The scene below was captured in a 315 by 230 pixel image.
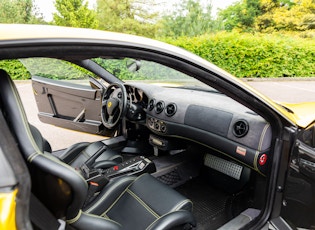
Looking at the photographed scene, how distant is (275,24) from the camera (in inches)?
873

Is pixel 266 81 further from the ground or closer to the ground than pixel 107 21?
closer to the ground

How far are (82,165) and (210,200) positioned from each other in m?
1.21

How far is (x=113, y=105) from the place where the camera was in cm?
284

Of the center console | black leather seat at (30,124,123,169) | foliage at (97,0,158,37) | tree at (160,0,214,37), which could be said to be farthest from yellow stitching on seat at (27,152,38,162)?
foliage at (97,0,158,37)

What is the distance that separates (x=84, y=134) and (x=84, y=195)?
3958 millimetres

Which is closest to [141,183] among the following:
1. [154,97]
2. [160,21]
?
[154,97]

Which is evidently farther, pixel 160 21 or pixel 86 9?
pixel 160 21

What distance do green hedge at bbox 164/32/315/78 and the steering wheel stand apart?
9.43 m

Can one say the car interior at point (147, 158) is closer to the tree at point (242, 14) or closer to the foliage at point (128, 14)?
the foliage at point (128, 14)

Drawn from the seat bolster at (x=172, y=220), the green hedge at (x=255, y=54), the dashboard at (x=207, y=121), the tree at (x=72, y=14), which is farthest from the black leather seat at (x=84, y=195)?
the tree at (x=72, y=14)

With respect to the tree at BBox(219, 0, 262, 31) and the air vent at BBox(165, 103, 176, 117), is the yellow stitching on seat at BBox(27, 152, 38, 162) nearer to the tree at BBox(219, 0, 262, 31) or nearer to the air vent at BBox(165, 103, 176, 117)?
the air vent at BBox(165, 103, 176, 117)

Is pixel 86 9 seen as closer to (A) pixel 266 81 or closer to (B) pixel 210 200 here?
(A) pixel 266 81

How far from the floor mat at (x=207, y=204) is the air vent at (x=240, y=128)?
82 centimetres

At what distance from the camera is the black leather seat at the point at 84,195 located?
0.94 meters
